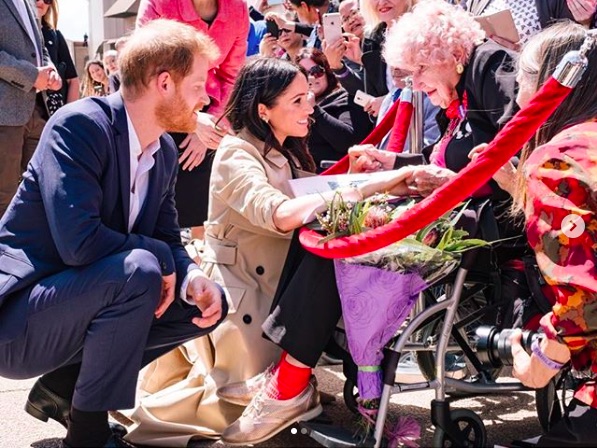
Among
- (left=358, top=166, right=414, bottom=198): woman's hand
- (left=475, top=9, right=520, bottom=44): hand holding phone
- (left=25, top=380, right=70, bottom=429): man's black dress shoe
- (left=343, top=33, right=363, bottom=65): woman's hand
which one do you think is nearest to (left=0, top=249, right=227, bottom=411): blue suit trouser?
(left=25, top=380, right=70, bottom=429): man's black dress shoe

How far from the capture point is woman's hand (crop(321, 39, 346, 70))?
15.4 feet

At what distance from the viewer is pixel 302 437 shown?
311 cm

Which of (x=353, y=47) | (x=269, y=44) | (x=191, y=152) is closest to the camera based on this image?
(x=191, y=152)

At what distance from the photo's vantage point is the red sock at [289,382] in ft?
9.27

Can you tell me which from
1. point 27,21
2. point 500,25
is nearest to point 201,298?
point 500,25

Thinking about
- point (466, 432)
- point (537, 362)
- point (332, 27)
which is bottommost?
point (466, 432)

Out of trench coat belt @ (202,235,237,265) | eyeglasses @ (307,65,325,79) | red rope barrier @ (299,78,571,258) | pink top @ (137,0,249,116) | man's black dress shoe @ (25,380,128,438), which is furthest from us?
eyeglasses @ (307,65,325,79)

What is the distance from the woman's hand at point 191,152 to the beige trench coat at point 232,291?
0.97m

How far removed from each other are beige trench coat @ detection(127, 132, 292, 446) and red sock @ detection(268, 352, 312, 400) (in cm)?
21

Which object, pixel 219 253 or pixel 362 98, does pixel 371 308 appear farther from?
pixel 362 98

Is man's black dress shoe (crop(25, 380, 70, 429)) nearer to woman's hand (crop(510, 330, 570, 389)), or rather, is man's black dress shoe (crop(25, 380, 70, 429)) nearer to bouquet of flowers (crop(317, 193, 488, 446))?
bouquet of flowers (crop(317, 193, 488, 446))

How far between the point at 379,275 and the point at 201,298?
24.6 inches

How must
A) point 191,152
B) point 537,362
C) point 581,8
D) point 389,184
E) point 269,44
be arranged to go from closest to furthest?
point 537,362, point 389,184, point 581,8, point 191,152, point 269,44

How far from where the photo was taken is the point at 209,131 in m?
3.75
